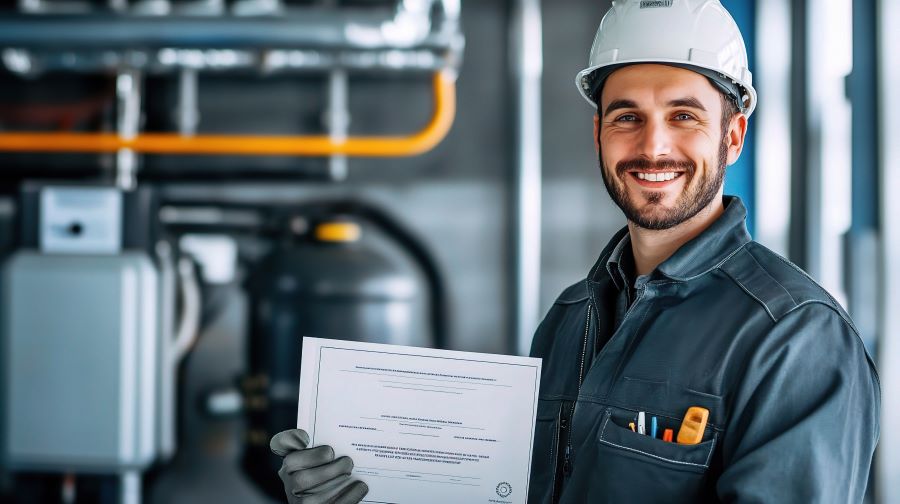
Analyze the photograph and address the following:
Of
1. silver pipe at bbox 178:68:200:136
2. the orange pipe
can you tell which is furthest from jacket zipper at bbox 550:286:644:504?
silver pipe at bbox 178:68:200:136

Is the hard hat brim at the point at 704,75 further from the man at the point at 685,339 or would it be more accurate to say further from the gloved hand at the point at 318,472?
the gloved hand at the point at 318,472

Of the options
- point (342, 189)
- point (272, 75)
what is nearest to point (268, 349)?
point (342, 189)

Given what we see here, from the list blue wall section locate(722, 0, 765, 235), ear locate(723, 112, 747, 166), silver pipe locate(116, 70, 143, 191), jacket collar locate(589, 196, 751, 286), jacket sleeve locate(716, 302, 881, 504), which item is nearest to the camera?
jacket sleeve locate(716, 302, 881, 504)

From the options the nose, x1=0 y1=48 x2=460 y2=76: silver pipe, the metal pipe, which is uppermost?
the metal pipe

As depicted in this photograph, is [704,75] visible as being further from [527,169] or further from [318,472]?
[527,169]

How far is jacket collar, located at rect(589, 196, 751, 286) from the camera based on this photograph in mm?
1022

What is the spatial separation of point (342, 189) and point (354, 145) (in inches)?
11.3

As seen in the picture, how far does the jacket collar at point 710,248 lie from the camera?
1.02 meters

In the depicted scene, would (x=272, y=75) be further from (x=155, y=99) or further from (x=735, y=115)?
(x=735, y=115)

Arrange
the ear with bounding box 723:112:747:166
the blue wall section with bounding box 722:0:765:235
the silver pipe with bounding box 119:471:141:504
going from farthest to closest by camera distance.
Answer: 1. the silver pipe with bounding box 119:471:141:504
2. the blue wall section with bounding box 722:0:765:235
3. the ear with bounding box 723:112:747:166

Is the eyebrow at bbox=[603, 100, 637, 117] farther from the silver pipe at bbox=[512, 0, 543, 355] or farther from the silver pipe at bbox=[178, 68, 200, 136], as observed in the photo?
the silver pipe at bbox=[178, 68, 200, 136]

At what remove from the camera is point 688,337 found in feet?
3.24

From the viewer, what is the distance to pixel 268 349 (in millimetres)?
2631

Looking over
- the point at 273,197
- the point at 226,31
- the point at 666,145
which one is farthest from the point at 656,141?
the point at 273,197
